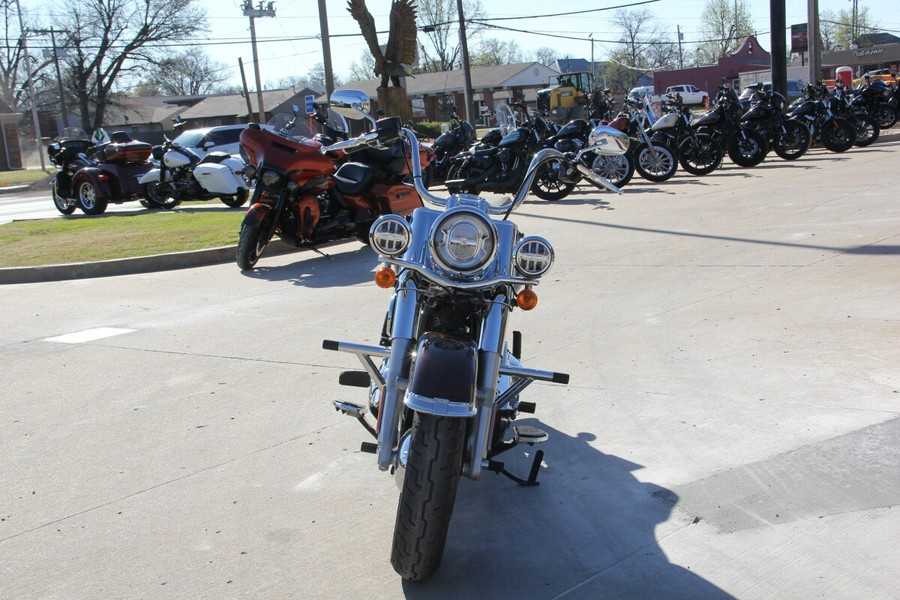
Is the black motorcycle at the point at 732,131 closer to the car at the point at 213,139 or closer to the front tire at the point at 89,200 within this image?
the front tire at the point at 89,200

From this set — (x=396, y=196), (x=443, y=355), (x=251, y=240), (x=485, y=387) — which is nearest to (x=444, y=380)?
(x=443, y=355)

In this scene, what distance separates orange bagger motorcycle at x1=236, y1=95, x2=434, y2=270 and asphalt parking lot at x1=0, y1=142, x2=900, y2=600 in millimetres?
1400

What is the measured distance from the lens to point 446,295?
11.7ft

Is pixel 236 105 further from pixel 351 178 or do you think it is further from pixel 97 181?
pixel 351 178

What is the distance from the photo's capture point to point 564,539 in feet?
11.7

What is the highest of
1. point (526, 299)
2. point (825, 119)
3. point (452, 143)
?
point (452, 143)

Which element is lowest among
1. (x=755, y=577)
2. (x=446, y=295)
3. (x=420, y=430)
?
(x=755, y=577)

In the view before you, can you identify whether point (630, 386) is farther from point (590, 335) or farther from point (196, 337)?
point (196, 337)

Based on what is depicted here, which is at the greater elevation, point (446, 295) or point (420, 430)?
point (446, 295)

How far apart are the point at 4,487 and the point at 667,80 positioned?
76.3 m

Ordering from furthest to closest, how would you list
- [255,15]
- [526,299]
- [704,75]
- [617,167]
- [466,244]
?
[704,75], [255,15], [617,167], [526,299], [466,244]

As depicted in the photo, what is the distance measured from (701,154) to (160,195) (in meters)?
10.3

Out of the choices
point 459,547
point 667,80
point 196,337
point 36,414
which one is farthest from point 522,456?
point 667,80

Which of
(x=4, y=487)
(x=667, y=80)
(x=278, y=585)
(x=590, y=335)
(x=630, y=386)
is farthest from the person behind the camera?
(x=667, y=80)
